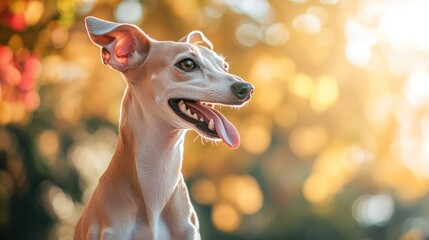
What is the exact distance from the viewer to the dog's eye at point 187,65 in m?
3.55

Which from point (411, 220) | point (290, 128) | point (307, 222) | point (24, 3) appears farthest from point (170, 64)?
point (411, 220)

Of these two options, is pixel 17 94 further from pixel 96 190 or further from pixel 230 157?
pixel 96 190

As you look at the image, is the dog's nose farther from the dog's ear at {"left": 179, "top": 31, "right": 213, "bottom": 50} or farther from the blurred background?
Answer: the blurred background

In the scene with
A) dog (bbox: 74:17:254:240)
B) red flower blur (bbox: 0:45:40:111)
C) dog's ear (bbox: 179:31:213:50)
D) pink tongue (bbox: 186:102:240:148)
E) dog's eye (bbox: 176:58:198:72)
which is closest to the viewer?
pink tongue (bbox: 186:102:240:148)

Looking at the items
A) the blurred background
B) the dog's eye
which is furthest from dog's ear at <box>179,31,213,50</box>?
the blurred background

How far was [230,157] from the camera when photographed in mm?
8359

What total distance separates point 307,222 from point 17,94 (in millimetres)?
8167

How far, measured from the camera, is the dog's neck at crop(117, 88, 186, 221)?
3.58 meters

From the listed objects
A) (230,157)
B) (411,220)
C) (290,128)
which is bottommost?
(230,157)

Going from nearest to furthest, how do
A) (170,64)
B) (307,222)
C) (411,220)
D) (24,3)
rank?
(170,64) < (24,3) < (307,222) < (411,220)

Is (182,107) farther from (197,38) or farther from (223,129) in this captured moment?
(197,38)

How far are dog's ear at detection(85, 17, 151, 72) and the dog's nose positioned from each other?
49cm

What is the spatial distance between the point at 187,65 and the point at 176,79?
94 mm

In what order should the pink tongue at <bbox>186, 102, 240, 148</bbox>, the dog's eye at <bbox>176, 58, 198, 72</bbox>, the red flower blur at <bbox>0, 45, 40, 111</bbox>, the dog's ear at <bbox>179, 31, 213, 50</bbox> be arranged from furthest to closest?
1. the red flower blur at <bbox>0, 45, 40, 111</bbox>
2. the dog's ear at <bbox>179, 31, 213, 50</bbox>
3. the dog's eye at <bbox>176, 58, 198, 72</bbox>
4. the pink tongue at <bbox>186, 102, 240, 148</bbox>
